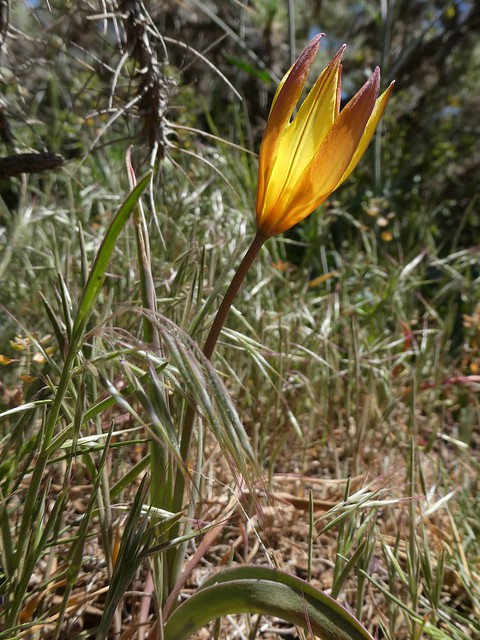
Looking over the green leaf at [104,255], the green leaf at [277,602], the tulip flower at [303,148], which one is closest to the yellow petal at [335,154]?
the tulip flower at [303,148]

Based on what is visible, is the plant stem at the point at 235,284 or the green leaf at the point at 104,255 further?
the plant stem at the point at 235,284

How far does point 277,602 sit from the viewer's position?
802mm

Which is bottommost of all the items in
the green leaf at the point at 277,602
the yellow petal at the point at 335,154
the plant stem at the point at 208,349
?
the green leaf at the point at 277,602

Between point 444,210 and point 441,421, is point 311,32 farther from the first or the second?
point 441,421

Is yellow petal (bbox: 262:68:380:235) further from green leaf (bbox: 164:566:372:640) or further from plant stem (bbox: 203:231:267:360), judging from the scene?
green leaf (bbox: 164:566:372:640)

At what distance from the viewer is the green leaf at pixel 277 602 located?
2.57 ft

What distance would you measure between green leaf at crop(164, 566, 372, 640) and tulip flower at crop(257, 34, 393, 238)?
446 millimetres

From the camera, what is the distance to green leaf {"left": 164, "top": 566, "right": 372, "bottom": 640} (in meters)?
0.78

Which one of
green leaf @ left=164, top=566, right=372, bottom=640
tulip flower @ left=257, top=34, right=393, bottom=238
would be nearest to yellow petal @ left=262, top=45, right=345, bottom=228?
tulip flower @ left=257, top=34, right=393, bottom=238

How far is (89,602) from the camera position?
3.93ft

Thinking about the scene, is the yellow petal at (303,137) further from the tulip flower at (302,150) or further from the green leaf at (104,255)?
the green leaf at (104,255)

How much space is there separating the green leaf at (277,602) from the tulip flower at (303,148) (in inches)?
17.5

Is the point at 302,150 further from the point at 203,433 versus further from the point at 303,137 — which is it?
the point at 203,433

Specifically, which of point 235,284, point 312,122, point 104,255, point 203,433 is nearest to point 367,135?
point 312,122
